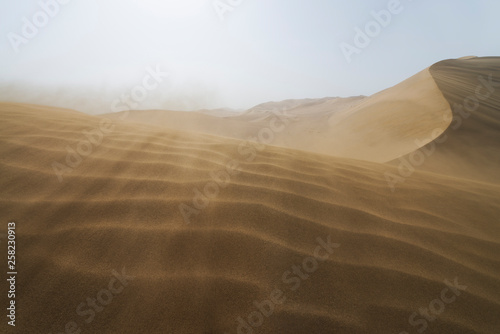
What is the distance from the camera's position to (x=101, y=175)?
169cm

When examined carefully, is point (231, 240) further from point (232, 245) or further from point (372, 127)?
point (372, 127)

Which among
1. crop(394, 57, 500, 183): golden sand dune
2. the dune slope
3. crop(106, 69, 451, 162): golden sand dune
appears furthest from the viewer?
crop(106, 69, 451, 162): golden sand dune

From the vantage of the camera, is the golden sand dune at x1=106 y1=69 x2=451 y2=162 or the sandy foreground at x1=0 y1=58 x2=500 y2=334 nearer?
the sandy foreground at x1=0 y1=58 x2=500 y2=334

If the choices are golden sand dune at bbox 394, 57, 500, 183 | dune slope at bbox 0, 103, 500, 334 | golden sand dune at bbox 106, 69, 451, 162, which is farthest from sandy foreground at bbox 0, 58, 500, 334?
golden sand dune at bbox 106, 69, 451, 162

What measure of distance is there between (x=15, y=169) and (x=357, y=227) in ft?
7.60

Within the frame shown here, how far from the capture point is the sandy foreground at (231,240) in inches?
36.1

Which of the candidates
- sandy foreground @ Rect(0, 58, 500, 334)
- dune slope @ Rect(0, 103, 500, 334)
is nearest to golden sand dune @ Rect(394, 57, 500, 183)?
sandy foreground @ Rect(0, 58, 500, 334)

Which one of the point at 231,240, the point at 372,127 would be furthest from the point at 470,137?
the point at 231,240

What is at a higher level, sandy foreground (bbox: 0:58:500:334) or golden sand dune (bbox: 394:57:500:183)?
sandy foreground (bbox: 0:58:500:334)

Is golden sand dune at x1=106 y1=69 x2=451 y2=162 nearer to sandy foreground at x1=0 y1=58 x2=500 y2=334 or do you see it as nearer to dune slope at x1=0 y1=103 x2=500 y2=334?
sandy foreground at x1=0 y1=58 x2=500 y2=334

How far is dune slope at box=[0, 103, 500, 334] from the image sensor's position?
3.01 feet

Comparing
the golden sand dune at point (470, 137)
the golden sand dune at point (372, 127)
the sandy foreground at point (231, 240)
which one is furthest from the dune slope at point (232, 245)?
the golden sand dune at point (372, 127)

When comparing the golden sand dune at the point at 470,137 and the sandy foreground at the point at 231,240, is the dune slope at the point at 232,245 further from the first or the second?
the golden sand dune at the point at 470,137

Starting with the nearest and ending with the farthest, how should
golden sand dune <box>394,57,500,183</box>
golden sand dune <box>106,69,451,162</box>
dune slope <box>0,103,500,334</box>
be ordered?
dune slope <box>0,103,500,334</box> → golden sand dune <box>394,57,500,183</box> → golden sand dune <box>106,69,451,162</box>
